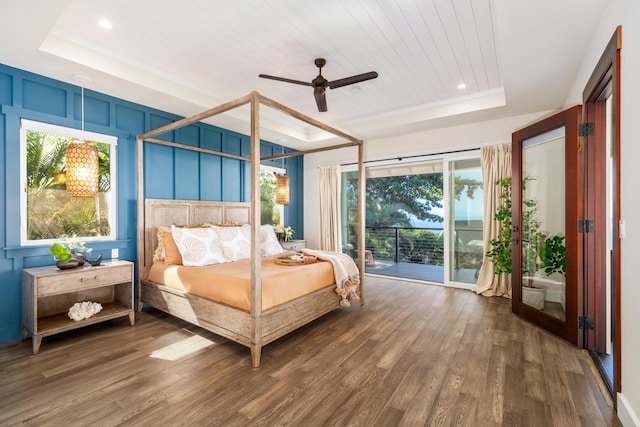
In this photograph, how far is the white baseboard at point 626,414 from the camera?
5.26ft

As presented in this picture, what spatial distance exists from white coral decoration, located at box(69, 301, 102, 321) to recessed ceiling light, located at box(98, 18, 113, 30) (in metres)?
2.62

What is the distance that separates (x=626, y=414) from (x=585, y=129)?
88.3 inches

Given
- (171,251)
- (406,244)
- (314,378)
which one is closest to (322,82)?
(171,251)

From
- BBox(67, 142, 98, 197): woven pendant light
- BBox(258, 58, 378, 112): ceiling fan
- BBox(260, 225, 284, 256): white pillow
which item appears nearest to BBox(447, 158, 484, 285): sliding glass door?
BBox(258, 58, 378, 112): ceiling fan

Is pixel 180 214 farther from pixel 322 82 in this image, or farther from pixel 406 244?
pixel 406 244

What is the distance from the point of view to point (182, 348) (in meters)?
2.74

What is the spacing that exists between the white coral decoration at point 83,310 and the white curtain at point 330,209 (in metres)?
3.96

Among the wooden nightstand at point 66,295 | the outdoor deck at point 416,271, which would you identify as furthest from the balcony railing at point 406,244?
the wooden nightstand at point 66,295

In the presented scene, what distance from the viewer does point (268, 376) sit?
2.28 m

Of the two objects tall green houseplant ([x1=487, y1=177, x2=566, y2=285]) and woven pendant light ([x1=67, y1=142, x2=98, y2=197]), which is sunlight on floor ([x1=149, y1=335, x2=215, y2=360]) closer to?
woven pendant light ([x1=67, y1=142, x2=98, y2=197])

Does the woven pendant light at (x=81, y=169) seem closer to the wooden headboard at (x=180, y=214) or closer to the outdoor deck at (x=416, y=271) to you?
the wooden headboard at (x=180, y=214)

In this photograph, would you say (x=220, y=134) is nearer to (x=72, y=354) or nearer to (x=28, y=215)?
(x=28, y=215)

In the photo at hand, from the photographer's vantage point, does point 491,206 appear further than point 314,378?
Yes

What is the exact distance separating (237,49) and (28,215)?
2.67m
